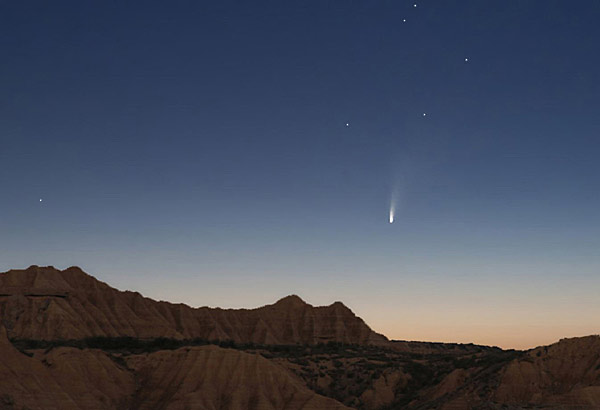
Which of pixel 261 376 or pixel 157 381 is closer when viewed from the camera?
pixel 157 381

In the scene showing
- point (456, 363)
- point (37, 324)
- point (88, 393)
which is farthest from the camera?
point (37, 324)

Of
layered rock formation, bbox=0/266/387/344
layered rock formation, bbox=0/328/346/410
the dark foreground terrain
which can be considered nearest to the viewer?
layered rock formation, bbox=0/328/346/410

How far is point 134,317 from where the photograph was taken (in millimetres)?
127500

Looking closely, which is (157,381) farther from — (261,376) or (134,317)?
(134,317)

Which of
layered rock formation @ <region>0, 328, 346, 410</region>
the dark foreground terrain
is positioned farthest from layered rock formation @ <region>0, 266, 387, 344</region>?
layered rock formation @ <region>0, 328, 346, 410</region>

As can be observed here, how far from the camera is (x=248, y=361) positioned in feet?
235

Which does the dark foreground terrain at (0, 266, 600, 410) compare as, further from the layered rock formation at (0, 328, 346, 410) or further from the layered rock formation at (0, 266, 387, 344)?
the layered rock formation at (0, 266, 387, 344)

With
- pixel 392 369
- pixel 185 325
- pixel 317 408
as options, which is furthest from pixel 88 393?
pixel 185 325

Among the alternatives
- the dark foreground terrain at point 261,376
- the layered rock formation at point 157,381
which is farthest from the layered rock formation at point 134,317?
the layered rock formation at point 157,381

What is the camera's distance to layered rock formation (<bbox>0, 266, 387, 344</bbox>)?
4309 inches

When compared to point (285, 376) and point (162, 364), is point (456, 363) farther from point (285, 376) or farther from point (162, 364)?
point (162, 364)

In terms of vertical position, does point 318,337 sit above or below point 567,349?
above

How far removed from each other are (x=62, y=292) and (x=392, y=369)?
68.8m

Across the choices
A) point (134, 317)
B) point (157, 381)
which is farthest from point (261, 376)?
point (134, 317)
